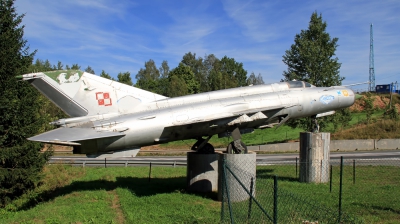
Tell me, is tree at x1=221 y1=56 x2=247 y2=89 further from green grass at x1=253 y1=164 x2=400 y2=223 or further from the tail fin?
the tail fin

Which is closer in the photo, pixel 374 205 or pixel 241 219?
pixel 241 219

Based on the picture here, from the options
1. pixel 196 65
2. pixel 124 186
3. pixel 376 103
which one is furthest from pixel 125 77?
pixel 124 186

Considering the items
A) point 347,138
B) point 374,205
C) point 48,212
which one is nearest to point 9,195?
point 48,212

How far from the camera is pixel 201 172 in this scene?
50.1 ft

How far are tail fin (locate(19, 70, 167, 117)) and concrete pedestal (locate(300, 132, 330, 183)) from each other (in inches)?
344

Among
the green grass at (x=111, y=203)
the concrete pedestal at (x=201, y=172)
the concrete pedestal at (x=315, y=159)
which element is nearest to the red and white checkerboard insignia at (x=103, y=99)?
the green grass at (x=111, y=203)

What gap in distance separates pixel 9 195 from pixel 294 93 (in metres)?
14.4

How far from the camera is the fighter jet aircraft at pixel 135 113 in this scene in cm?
1277

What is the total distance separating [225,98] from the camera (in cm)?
1456

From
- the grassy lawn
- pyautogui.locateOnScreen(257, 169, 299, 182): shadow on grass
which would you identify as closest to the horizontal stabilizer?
the grassy lawn

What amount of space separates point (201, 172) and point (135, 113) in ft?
13.7

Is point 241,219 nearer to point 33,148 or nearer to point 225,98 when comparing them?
point 225,98

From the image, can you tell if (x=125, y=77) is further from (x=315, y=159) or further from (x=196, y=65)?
(x=315, y=159)

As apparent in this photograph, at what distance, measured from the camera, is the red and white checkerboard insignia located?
13547mm
